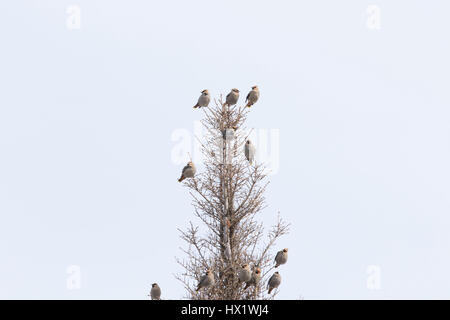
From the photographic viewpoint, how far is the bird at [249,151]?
18.3 m

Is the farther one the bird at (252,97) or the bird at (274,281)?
the bird at (252,97)

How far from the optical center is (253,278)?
1738cm

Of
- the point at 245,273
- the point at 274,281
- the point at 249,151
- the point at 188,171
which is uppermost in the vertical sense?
the point at 249,151

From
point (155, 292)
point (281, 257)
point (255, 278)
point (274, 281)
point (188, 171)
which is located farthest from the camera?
point (188, 171)

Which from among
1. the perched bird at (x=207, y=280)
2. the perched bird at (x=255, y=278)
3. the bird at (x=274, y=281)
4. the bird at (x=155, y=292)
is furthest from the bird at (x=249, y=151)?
the bird at (x=155, y=292)

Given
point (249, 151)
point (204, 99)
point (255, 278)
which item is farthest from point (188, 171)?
point (255, 278)

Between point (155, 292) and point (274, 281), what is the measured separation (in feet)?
8.84

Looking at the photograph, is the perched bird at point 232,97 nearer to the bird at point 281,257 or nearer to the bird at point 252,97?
the bird at point 252,97

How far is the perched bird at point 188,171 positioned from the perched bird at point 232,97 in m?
1.77

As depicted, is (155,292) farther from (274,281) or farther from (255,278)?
(274,281)

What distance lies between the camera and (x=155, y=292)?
17.8 m

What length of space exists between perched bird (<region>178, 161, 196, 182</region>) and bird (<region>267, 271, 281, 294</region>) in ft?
9.92
